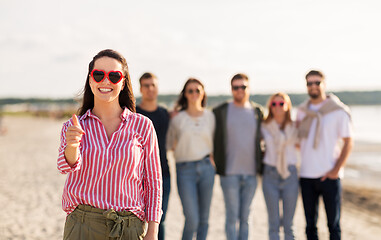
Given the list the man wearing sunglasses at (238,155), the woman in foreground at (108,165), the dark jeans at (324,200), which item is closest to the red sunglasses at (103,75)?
the woman in foreground at (108,165)

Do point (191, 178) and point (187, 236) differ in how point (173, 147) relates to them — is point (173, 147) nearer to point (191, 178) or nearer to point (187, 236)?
point (191, 178)

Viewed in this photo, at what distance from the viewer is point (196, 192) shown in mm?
4445

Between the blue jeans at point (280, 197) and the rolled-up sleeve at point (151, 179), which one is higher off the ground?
the rolled-up sleeve at point (151, 179)

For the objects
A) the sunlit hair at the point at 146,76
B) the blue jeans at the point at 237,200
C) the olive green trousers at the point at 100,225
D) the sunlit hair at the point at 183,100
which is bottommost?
the blue jeans at the point at 237,200

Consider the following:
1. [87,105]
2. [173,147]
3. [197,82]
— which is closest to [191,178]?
[173,147]

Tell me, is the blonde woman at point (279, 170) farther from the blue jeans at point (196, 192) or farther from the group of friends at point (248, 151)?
the blue jeans at point (196, 192)

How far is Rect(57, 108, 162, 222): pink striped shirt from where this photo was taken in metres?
2.09

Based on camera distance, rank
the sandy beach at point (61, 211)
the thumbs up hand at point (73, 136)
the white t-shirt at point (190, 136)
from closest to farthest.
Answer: the thumbs up hand at point (73, 136) < the white t-shirt at point (190, 136) < the sandy beach at point (61, 211)

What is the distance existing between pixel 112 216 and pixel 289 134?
119 inches

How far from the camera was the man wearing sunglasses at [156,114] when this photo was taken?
14.2 feet

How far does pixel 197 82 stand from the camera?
462 cm

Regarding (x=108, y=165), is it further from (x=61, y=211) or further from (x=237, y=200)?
(x=61, y=211)

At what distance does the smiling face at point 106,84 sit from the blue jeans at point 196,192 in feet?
7.67

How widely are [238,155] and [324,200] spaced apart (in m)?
1.19
